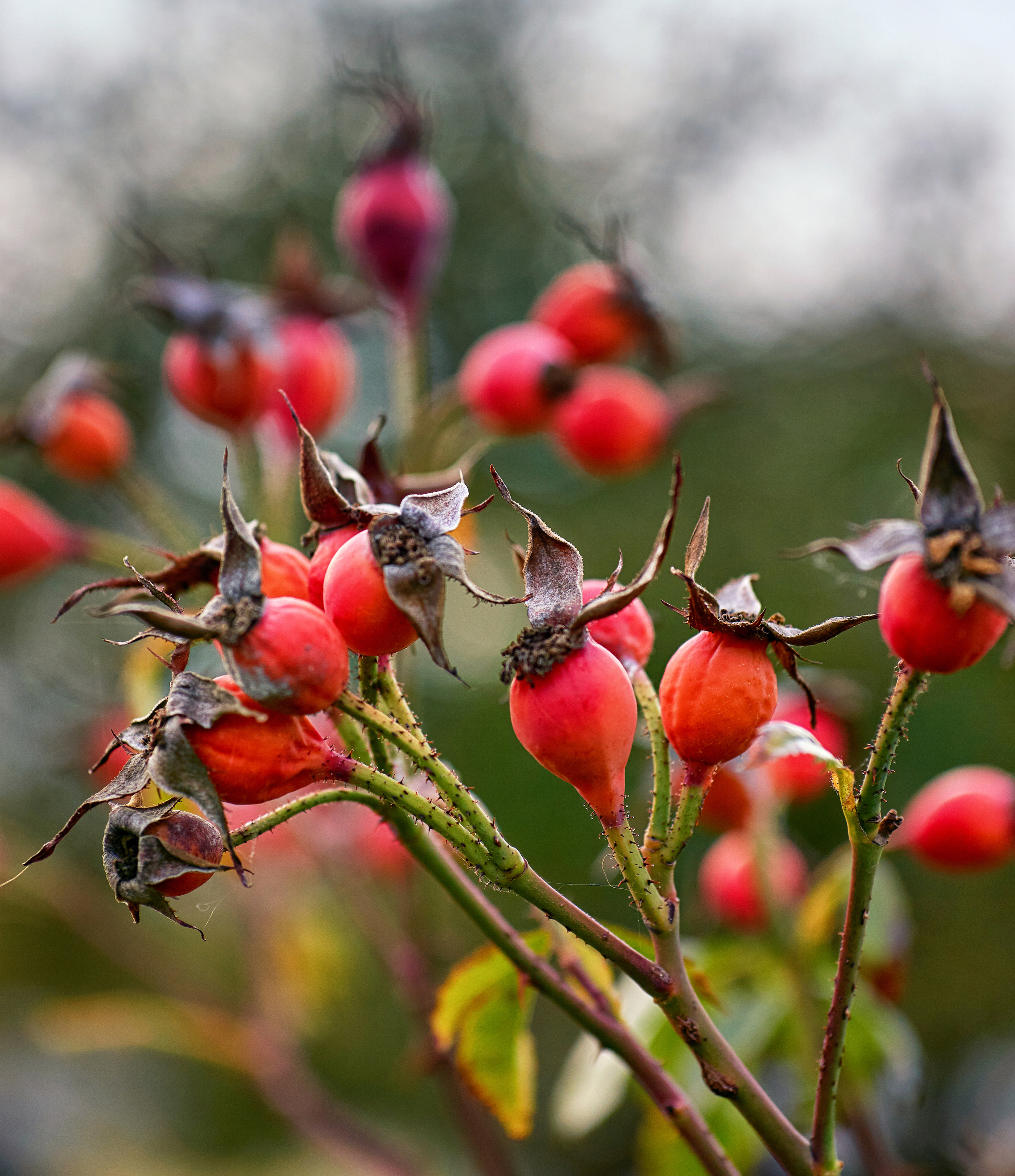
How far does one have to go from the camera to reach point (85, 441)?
1679 millimetres

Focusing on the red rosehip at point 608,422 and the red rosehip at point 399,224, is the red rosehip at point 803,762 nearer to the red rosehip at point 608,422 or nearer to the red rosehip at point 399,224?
the red rosehip at point 608,422

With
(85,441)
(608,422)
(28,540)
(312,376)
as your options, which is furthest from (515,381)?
(28,540)

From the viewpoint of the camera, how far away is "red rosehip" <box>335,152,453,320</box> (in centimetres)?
168

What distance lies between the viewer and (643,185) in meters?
10.3

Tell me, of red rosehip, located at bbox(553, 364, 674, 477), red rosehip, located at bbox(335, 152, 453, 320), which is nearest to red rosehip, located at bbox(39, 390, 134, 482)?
red rosehip, located at bbox(335, 152, 453, 320)

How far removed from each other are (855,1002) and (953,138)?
8556 mm

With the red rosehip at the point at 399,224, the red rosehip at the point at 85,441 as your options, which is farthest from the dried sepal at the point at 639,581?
the red rosehip at the point at 85,441

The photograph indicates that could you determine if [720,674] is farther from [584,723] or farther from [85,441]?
[85,441]

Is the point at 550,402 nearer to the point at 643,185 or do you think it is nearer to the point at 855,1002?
the point at 855,1002

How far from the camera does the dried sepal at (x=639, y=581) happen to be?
0.57 metres

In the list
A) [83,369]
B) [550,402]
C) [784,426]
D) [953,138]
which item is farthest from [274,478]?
[953,138]

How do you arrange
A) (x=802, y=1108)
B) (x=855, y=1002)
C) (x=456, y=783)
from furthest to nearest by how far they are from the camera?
(x=855, y=1002), (x=802, y=1108), (x=456, y=783)

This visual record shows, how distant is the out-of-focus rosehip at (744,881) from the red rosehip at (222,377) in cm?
101

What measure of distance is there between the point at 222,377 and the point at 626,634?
945 mm
